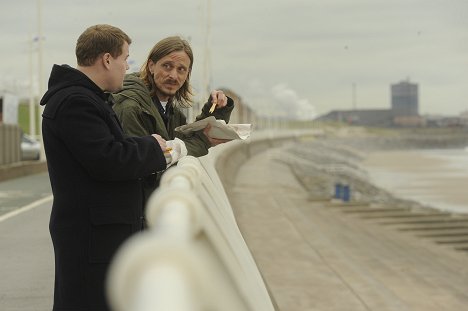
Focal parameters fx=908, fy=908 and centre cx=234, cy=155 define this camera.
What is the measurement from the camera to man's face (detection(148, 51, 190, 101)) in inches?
183

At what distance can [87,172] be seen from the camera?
11.7 ft

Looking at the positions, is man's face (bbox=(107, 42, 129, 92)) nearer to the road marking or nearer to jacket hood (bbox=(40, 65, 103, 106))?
jacket hood (bbox=(40, 65, 103, 106))

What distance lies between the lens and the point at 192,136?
15.4 feet

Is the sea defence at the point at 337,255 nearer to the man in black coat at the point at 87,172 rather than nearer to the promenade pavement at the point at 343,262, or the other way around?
the promenade pavement at the point at 343,262

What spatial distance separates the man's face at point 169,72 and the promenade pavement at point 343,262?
6658 millimetres

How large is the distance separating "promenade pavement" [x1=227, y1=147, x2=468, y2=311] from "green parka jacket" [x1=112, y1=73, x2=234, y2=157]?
658 cm

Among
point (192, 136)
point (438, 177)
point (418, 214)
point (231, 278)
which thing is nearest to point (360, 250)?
point (418, 214)

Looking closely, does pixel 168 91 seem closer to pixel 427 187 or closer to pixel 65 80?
pixel 65 80

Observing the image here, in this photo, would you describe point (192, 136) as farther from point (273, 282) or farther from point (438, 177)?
point (438, 177)

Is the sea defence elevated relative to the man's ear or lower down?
lower down

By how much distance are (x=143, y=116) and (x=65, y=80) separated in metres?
0.77

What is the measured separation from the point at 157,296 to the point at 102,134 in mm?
2012

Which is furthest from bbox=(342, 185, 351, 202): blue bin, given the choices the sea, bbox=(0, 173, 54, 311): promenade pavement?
bbox=(0, 173, 54, 311): promenade pavement

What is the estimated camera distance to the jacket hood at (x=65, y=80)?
3611mm
